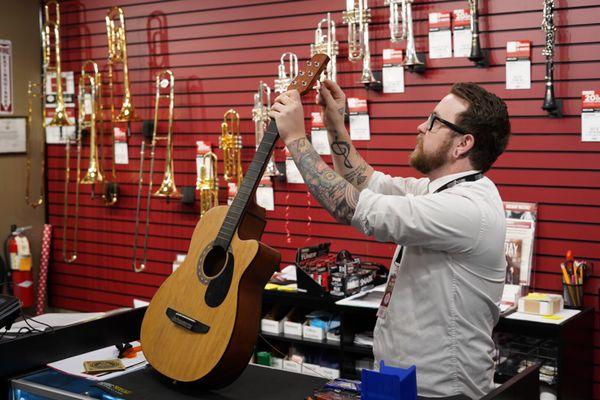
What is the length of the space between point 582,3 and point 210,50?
2.53 meters

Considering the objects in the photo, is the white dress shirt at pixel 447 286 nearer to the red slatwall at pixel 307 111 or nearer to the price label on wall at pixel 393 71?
the red slatwall at pixel 307 111

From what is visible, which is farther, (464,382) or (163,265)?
(163,265)

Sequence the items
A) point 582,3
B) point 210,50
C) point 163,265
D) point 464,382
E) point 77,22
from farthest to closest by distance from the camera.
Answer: point 77,22 → point 163,265 → point 210,50 → point 582,3 → point 464,382

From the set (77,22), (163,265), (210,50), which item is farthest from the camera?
(77,22)

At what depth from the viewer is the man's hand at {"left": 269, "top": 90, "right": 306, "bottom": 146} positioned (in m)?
2.32

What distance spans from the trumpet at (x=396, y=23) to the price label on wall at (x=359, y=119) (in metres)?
0.44

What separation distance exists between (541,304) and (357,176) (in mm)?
1563

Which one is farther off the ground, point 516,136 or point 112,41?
point 112,41

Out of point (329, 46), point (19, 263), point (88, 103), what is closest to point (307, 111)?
point (329, 46)

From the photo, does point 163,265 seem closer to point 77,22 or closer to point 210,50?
point 210,50

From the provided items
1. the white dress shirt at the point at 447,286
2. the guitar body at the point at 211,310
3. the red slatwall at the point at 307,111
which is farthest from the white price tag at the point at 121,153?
the white dress shirt at the point at 447,286

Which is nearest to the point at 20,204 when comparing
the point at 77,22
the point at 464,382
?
the point at 77,22

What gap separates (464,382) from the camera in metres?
2.31

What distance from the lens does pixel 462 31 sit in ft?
14.5
